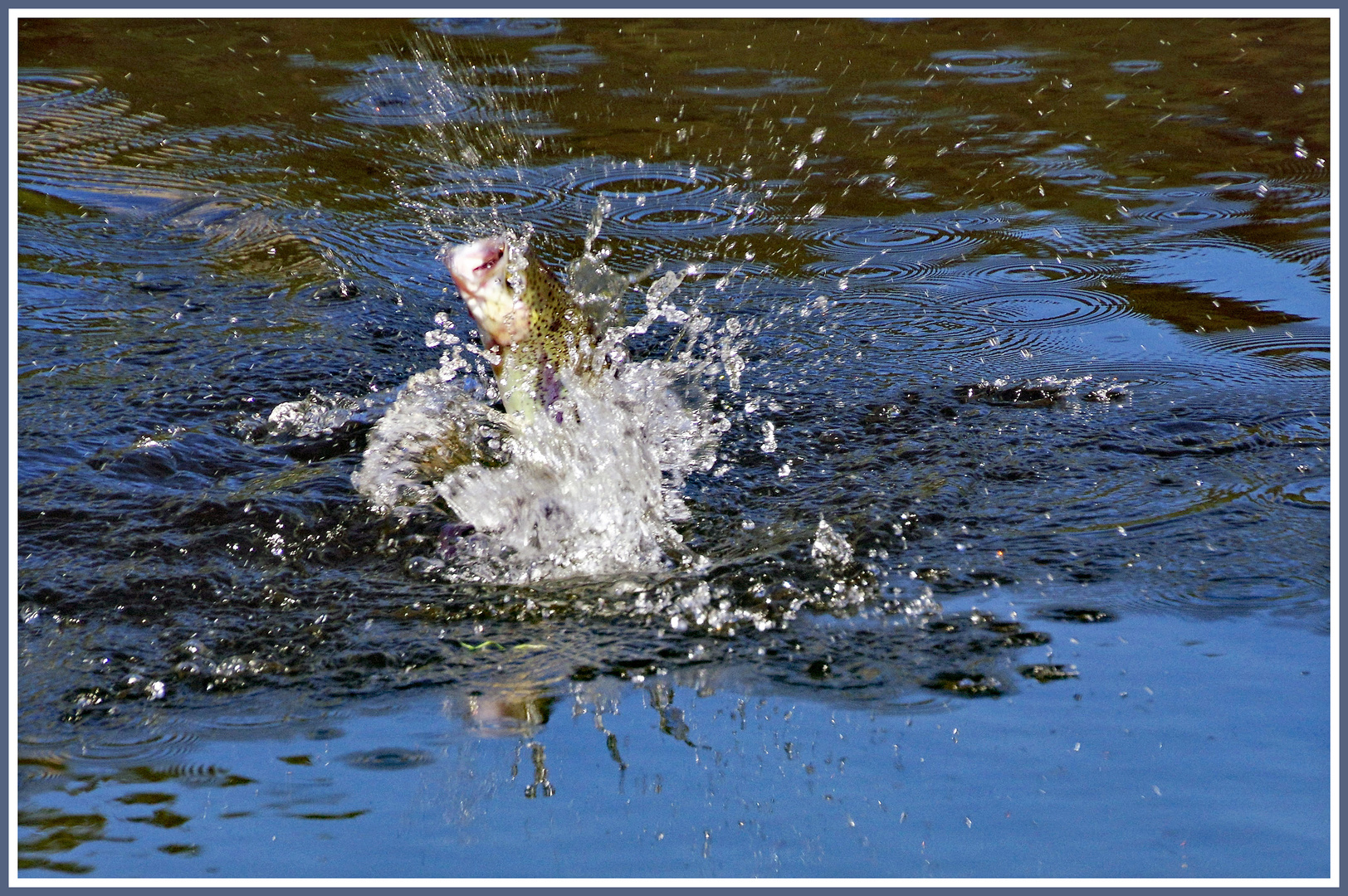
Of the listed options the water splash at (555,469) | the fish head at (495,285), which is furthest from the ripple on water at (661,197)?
the fish head at (495,285)

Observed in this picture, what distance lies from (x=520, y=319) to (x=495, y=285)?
0.42ft

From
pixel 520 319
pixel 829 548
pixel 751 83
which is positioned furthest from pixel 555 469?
pixel 751 83

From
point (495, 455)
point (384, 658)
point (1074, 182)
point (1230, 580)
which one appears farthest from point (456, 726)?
point (1074, 182)

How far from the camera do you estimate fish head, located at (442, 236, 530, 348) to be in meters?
3.62

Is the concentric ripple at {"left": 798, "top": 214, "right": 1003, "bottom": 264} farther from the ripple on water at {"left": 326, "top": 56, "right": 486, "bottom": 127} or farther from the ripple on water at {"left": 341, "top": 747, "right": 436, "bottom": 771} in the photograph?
the ripple on water at {"left": 341, "top": 747, "right": 436, "bottom": 771}

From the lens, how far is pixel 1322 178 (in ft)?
23.5

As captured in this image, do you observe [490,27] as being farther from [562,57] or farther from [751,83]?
[751,83]

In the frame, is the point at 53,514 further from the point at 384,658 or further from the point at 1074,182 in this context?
the point at 1074,182

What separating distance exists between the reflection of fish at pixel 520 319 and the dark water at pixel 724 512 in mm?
345

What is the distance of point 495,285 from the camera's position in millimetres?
3699

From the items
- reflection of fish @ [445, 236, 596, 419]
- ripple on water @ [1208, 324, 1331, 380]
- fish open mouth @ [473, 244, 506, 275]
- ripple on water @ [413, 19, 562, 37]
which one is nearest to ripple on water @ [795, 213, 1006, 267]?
ripple on water @ [1208, 324, 1331, 380]

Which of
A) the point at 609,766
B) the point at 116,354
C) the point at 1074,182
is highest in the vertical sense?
the point at 1074,182

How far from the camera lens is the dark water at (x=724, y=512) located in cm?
243

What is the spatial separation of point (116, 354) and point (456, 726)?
2631 mm
